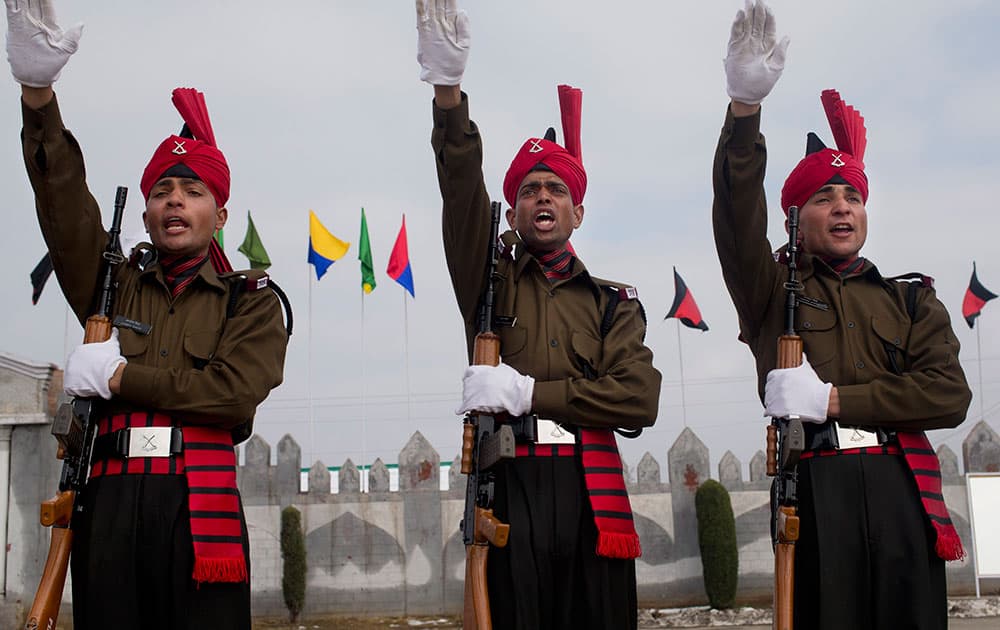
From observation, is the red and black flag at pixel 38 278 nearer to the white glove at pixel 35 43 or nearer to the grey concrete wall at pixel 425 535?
the grey concrete wall at pixel 425 535

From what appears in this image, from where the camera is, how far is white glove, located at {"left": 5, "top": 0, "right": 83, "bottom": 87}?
4090 mm

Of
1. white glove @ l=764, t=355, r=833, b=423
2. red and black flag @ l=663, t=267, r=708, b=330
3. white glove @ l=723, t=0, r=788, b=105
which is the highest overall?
red and black flag @ l=663, t=267, r=708, b=330

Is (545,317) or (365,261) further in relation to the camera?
(365,261)

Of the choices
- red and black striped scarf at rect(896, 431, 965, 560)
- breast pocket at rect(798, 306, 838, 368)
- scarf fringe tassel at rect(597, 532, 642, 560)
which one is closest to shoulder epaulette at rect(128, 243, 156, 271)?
scarf fringe tassel at rect(597, 532, 642, 560)

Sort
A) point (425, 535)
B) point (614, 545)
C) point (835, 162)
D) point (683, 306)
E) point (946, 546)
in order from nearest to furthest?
point (614, 545), point (946, 546), point (835, 162), point (425, 535), point (683, 306)

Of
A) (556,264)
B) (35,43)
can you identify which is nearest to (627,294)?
(556,264)

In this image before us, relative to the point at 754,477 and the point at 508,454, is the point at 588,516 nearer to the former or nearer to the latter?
the point at 508,454

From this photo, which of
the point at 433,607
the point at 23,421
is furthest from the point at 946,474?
the point at 23,421

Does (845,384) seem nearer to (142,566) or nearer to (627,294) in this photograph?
(627,294)

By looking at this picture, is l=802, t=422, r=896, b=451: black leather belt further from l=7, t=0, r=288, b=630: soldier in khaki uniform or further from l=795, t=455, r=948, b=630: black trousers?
l=7, t=0, r=288, b=630: soldier in khaki uniform

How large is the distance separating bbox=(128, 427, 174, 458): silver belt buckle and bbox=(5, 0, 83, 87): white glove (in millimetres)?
1388

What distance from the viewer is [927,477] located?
4359mm

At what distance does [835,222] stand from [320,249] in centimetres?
1726

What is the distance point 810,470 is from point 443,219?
5.94 feet
